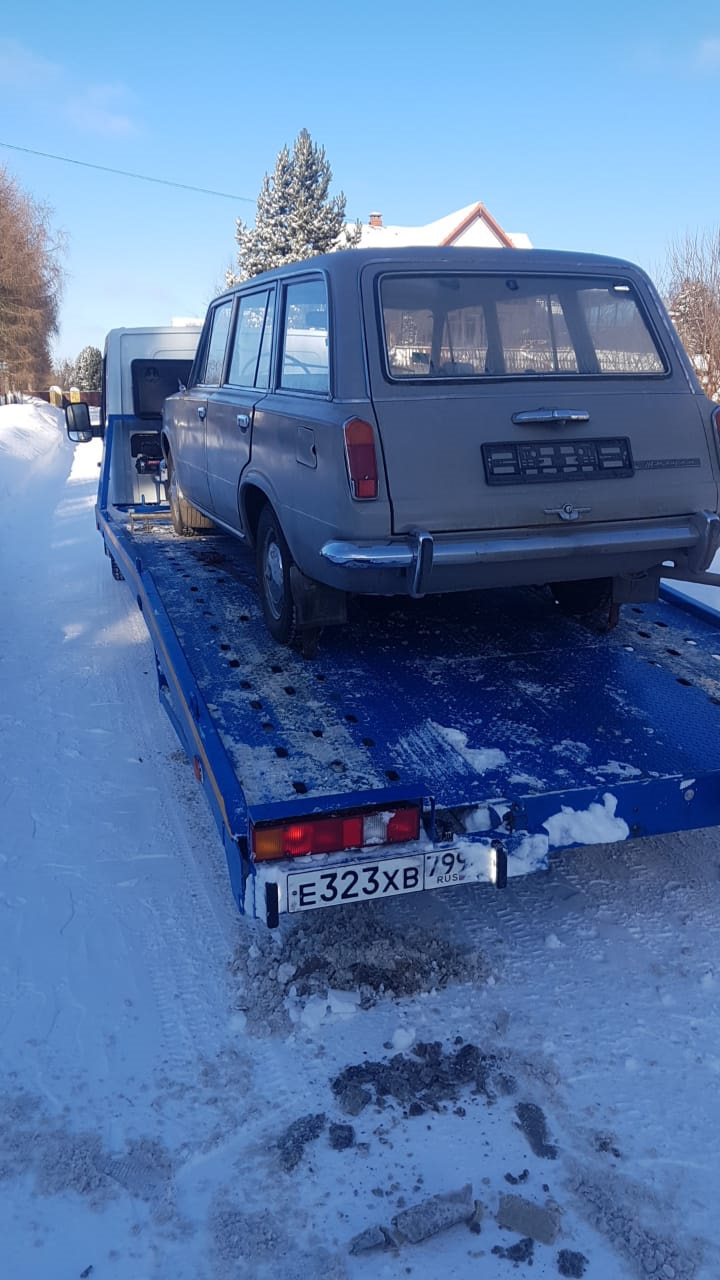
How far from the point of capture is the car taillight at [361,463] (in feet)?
11.8

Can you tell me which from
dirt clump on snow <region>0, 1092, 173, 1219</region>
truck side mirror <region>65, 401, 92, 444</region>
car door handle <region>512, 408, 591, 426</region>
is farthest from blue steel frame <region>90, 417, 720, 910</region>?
truck side mirror <region>65, 401, 92, 444</region>

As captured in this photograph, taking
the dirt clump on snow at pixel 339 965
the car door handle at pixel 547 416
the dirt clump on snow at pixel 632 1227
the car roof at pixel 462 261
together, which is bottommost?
the dirt clump on snow at pixel 632 1227

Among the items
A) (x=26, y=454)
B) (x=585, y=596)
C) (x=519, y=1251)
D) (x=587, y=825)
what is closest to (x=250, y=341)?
(x=585, y=596)

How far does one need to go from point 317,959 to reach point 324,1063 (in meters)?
0.49

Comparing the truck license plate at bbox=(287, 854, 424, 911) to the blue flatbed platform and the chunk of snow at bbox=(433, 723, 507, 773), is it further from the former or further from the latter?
the chunk of snow at bbox=(433, 723, 507, 773)

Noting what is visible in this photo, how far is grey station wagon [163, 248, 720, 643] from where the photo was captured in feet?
12.0

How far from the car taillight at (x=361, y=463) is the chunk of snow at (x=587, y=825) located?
4.55ft

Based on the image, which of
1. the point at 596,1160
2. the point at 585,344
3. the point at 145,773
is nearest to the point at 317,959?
the point at 596,1160

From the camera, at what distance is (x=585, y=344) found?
4.21 m

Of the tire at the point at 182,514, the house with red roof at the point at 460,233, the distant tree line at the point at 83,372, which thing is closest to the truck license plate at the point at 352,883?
the tire at the point at 182,514

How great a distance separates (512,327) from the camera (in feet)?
13.6

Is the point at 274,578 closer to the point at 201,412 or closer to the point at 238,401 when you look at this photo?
the point at 238,401

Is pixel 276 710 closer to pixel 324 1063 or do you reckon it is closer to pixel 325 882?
pixel 325 882

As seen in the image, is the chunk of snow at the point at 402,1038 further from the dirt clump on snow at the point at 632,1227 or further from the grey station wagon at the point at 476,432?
the grey station wagon at the point at 476,432
